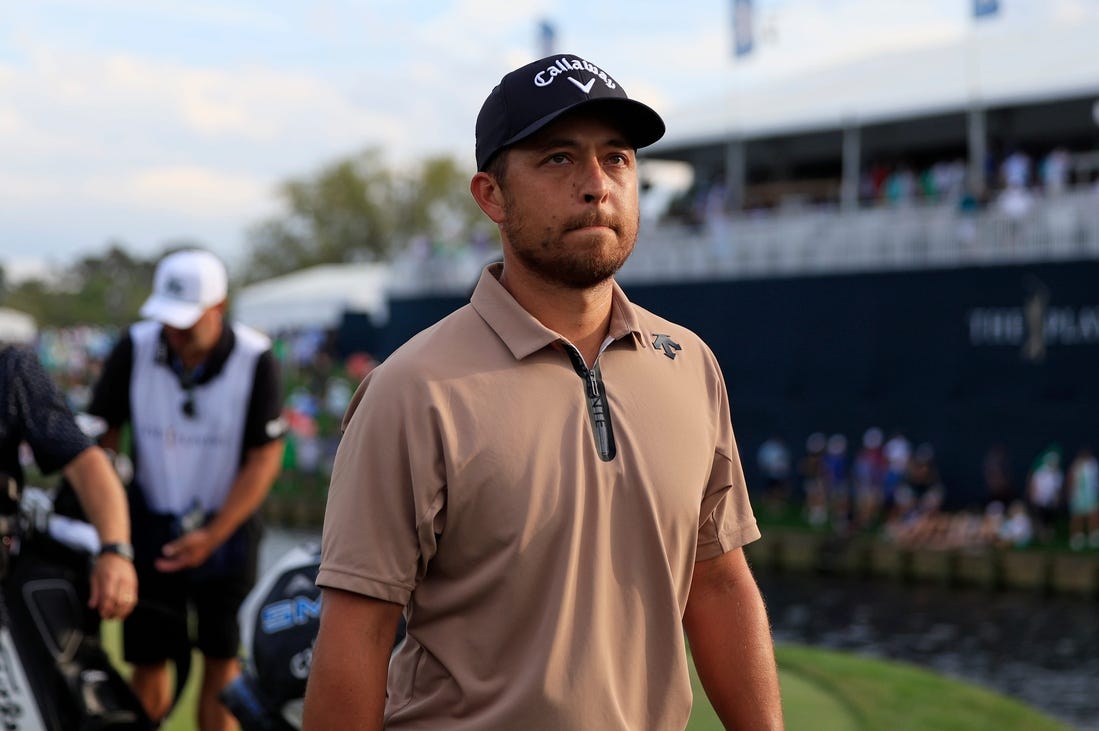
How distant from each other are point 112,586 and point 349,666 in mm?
2106

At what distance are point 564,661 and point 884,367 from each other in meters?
25.6

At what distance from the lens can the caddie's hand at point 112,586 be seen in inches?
174

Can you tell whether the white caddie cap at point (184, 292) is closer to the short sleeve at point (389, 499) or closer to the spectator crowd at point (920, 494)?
the short sleeve at point (389, 499)

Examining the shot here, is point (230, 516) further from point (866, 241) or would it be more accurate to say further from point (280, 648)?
point (866, 241)

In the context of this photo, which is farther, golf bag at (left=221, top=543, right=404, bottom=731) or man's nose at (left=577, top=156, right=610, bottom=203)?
golf bag at (left=221, top=543, right=404, bottom=731)

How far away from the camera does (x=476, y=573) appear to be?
2.57m

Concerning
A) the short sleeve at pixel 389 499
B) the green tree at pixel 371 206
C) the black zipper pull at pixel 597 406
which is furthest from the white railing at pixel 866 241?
the green tree at pixel 371 206

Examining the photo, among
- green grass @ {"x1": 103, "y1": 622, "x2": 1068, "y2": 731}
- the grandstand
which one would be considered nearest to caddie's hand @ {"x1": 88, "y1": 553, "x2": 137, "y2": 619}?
green grass @ {"x1": 103, "y1": 622, "x2": 1068, "y2": 731}

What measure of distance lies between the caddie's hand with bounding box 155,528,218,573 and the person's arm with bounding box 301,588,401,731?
2995mm

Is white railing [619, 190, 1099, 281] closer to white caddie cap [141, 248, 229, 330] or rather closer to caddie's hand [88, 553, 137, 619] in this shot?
white caddie cap [141, 248, 229, 330]

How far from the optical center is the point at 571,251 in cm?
265

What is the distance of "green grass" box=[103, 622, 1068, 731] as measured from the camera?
798 cm

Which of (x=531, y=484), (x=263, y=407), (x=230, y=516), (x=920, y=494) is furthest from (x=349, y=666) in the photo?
(x=920, y=494)

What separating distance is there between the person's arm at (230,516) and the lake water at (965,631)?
38.4ft
